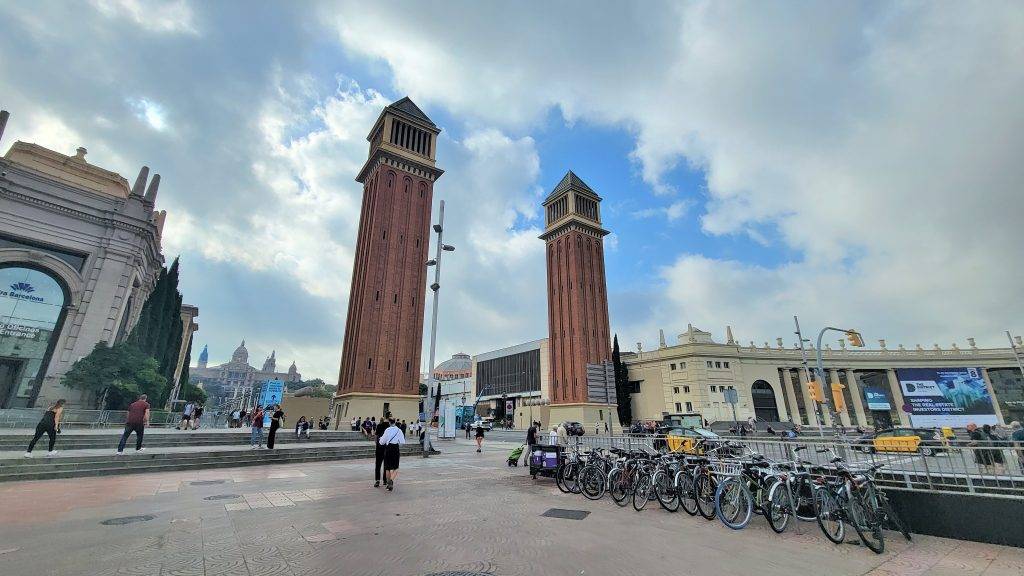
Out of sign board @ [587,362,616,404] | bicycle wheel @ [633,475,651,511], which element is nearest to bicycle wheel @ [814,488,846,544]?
bicycle wheel @ [633,475,651,511]

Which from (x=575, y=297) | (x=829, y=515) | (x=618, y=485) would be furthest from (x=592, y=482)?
(x=575, y=297)

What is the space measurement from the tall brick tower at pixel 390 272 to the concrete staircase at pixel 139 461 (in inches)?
810

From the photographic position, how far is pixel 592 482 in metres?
10.2

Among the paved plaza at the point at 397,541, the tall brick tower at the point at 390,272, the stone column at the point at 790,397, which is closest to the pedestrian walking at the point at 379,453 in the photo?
the paved plaza at the point at 397,541

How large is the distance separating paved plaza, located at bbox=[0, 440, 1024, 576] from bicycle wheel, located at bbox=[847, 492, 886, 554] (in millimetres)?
191

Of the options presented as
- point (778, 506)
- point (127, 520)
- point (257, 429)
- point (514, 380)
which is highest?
point (514, 380)

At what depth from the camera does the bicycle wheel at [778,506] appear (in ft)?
22.2

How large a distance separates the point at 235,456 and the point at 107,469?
376cm

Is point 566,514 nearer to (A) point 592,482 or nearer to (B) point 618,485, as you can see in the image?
(B) point 618,485

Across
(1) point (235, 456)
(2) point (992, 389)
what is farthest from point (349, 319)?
(2) point (992, 389)

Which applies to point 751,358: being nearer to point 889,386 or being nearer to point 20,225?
point 889,386

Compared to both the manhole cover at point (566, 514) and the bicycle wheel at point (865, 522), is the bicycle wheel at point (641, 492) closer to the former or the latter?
the manhole cover at point (566, 514)

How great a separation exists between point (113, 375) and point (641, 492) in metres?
37.7

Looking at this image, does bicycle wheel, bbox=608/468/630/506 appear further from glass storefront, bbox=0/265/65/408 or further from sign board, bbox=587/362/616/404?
glass storefront, bbox=0/265/65/408
